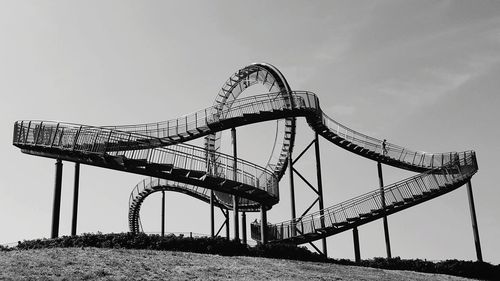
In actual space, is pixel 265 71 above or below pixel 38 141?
above

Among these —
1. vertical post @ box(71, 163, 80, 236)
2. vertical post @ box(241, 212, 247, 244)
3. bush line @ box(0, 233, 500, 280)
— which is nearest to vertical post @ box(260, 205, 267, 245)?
bush line @ box(0, 233, 500, 280)

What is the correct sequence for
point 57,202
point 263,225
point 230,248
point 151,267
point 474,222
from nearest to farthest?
point 151,267 < point 230,248 < point 57,202 < point 263,225 < point 474,222

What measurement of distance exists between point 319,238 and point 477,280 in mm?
7956

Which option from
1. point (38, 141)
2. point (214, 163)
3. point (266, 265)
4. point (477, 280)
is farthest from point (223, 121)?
point (477, 280)

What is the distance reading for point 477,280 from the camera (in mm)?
26547

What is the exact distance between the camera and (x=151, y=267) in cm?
1972

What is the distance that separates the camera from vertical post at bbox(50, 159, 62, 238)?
1007 inches

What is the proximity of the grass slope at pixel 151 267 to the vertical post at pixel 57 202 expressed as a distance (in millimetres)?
3693

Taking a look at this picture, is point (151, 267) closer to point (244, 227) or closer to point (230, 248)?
point (230, 248)

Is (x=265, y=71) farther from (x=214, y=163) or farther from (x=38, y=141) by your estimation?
(x=38, y=141)

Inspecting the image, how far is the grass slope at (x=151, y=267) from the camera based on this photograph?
59.0ft

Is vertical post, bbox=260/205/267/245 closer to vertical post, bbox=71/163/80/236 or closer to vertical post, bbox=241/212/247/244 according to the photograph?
vertical post, bbox=241/212/247/244

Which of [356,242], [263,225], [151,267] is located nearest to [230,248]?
[263,225]

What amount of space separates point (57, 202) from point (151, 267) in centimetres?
842
